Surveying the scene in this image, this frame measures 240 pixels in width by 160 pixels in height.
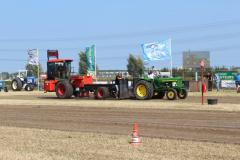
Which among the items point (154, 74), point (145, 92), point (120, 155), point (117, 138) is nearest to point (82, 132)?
point (117, 138)

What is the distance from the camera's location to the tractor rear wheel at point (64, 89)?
3578 cm

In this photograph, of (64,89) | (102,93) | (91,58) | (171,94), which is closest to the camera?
(171,94)

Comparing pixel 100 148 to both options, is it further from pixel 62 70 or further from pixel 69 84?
pixel 62 70

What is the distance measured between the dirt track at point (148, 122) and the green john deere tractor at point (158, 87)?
961 centimetres

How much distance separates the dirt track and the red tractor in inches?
426

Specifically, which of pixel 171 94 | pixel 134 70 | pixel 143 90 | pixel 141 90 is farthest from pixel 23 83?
pixel 171 94

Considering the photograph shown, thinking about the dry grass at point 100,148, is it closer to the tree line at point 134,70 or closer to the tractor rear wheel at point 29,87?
the tree line at point 134,70

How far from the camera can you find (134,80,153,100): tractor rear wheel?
32.7 metres

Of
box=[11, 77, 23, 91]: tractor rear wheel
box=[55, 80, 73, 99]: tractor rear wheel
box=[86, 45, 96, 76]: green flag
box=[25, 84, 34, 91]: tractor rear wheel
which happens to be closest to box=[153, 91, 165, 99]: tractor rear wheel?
box=[55, 80, 73, 99]: tractor rear wheel

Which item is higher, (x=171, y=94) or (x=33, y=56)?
(x=33, y=56)

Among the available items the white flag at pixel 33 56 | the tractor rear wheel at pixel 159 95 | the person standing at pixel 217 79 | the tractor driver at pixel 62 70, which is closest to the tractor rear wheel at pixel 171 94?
the tractor rear wheel at pixel 159 95

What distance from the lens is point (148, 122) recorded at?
1870 cm

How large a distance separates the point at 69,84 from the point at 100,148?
23.9 m

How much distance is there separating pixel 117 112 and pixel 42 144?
403 inches
